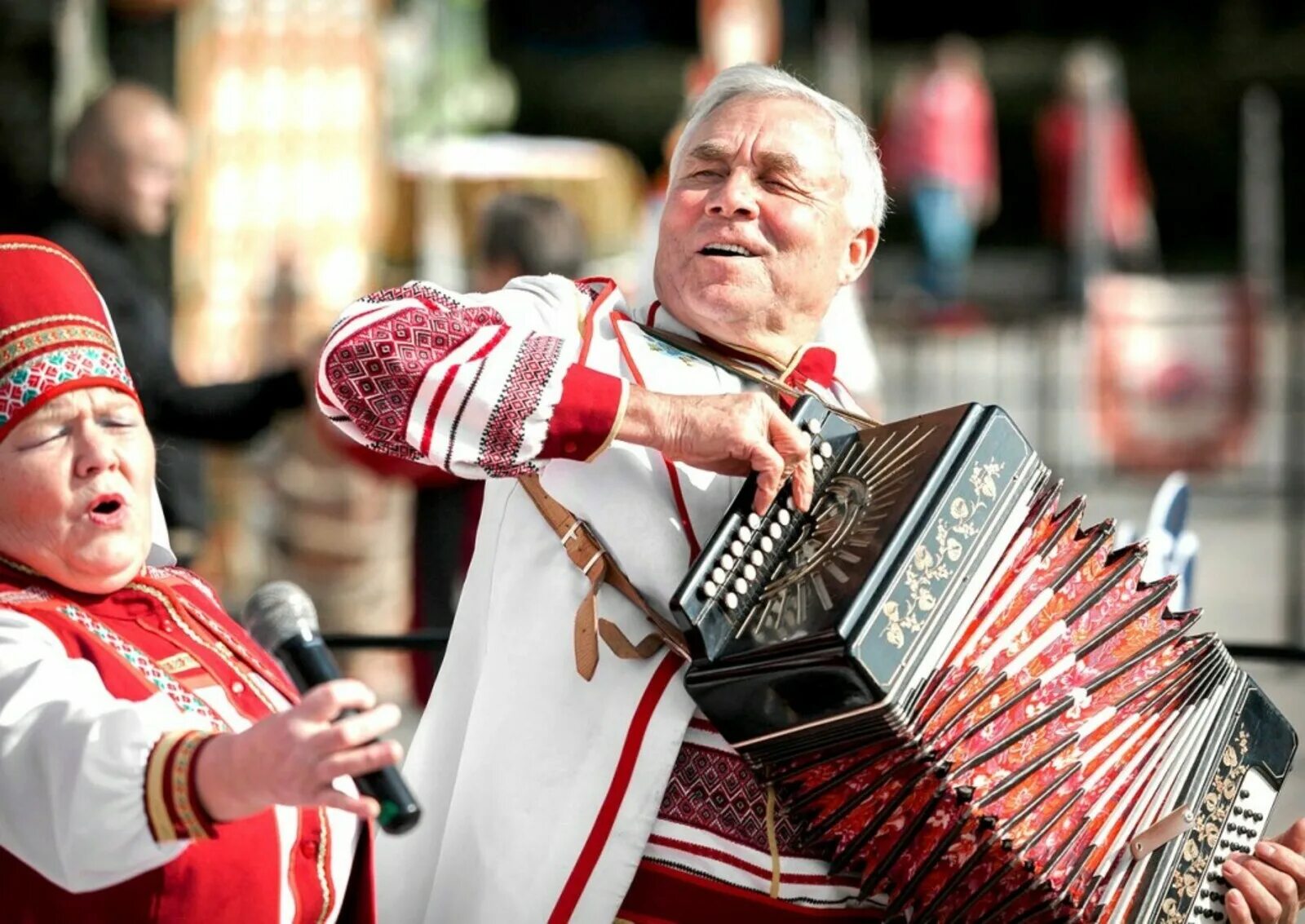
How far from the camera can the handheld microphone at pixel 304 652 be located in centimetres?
195

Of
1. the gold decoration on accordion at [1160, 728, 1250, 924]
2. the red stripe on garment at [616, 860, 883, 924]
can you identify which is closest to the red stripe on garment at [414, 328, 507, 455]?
the red stripe on garment at [616, 860, 883, 924]

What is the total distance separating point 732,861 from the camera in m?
2.62

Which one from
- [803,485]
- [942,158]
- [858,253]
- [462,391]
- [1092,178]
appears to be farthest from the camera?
[942,158]

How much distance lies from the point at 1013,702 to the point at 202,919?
40.0 inches

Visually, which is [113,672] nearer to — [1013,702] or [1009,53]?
[1013,702]

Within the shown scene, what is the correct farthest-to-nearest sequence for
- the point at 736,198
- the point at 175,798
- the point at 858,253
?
the point at 858,253 → the point at 736,198 → the point at 175,798

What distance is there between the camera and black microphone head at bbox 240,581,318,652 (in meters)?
2.10

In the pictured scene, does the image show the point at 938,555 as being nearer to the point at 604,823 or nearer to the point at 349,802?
the point at 604,823

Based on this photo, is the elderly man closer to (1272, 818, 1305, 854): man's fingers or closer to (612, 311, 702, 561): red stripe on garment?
(612, 311, 702, 561): red stripe on garment

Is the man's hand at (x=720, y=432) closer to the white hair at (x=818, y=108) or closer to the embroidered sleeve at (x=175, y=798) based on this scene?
the white hair at (x=818, y=108)

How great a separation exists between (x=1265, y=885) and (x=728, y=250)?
116cm

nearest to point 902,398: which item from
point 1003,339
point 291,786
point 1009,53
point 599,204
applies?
point 1003,339

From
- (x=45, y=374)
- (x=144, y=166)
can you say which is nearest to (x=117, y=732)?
(x=45, y=374)

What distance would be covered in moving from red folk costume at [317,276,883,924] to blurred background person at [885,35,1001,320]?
1593 cm
